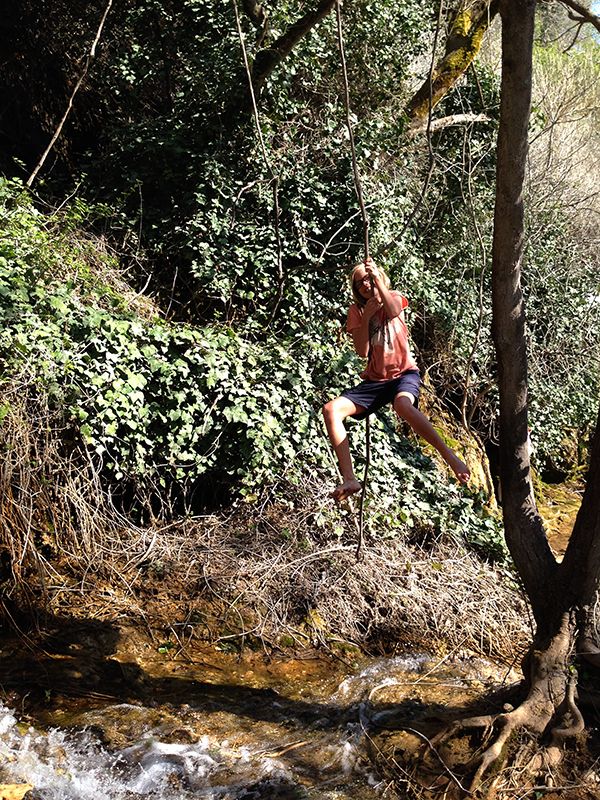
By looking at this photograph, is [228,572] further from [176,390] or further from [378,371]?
[378,371]

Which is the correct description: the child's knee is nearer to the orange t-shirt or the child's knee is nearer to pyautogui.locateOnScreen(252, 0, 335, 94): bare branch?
the orange t-shirt

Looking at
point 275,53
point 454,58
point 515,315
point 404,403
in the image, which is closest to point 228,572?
point 404,403

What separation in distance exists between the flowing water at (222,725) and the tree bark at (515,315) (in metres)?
1.53

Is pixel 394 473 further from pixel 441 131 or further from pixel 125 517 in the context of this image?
pixel 441 131

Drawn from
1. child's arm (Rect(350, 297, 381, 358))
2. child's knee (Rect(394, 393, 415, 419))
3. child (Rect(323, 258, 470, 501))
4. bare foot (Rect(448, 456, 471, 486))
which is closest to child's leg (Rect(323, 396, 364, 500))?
child (Rect(323, 258, 470, 501))

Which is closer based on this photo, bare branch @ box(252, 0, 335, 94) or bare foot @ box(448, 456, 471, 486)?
bare foot @ box(448, 456, 471, 486)

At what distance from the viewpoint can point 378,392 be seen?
575 cm

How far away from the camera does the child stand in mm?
5512

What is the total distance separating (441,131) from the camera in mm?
11992

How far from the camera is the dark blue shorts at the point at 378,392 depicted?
5699mm

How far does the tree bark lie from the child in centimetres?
44

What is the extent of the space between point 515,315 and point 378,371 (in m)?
1.06

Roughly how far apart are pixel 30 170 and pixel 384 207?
4612 millimetres

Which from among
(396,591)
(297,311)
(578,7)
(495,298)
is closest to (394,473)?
(396,591)
